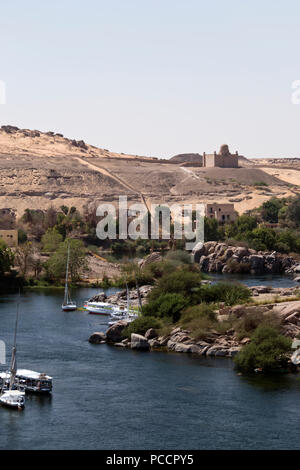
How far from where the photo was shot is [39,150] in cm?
10144

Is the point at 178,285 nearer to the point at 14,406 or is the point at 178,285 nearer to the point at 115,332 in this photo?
the point at 115,332

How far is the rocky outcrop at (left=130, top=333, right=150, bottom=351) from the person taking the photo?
33.1 meters

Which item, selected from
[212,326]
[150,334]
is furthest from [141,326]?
[212,326]

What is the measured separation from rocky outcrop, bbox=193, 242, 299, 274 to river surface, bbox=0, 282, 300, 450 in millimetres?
26515

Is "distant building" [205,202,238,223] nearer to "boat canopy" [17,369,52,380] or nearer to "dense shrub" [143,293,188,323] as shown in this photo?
"dense shrub" [143,293,188,323]

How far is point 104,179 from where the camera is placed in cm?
9038

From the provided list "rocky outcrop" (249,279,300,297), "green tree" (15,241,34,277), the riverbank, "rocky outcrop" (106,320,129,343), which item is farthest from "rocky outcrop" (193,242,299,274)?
"rocky outcrop" (106,320,129,343)

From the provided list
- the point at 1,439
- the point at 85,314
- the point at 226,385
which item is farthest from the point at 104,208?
the point at 1,439

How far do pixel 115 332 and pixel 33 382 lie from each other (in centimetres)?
820

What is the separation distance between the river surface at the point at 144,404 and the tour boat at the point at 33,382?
1.14ft

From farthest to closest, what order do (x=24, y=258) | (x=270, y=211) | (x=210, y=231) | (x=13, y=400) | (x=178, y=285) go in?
(x=270, y=211) → (x=210, y=231) → (x=24, y=258) → (x=178, y=285) → (x=13, y=400)
